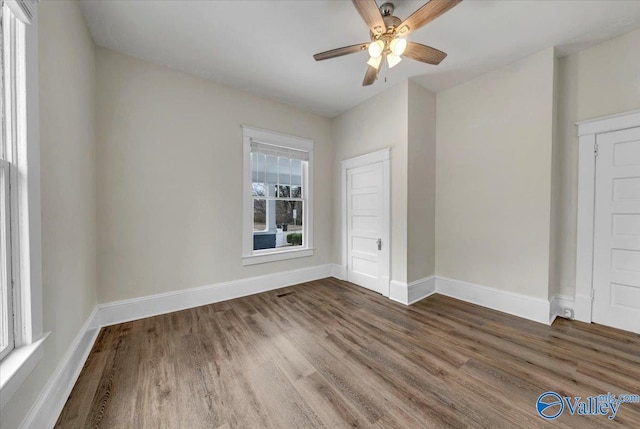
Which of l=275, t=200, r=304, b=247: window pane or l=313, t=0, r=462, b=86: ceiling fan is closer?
l=313, t=0, r=462, b=86: ceiling fan

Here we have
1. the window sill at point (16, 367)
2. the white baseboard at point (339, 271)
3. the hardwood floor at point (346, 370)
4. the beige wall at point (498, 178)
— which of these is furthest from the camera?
the white baseboard at point (339, 271)

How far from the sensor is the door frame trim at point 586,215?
242cm

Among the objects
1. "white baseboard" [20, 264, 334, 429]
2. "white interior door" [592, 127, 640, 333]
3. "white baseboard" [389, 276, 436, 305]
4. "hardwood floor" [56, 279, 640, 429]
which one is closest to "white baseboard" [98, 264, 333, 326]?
"white baseboard" [20, 264, 334, 429]

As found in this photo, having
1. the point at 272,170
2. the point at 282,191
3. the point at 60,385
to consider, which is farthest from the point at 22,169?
the point at 282,191

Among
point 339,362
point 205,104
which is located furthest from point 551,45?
point 205,104

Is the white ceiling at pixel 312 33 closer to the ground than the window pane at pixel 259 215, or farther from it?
farther from it

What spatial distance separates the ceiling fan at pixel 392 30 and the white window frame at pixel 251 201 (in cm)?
163

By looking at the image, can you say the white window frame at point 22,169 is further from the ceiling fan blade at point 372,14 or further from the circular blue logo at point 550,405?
the circular blue logo at point 550,405

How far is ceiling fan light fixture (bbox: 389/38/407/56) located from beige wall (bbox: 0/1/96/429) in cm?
229

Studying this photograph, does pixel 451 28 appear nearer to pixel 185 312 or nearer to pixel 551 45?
pixel 551 45

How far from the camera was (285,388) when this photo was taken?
1609 millimetres

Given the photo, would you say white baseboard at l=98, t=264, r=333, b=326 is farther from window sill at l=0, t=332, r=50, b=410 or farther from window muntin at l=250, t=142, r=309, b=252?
window sill at l=0, t=332, r=50, b=410

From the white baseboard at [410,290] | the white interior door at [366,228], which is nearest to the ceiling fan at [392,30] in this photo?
the white interior door at [366,228]

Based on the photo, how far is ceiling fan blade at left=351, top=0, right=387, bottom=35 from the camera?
156 cm
